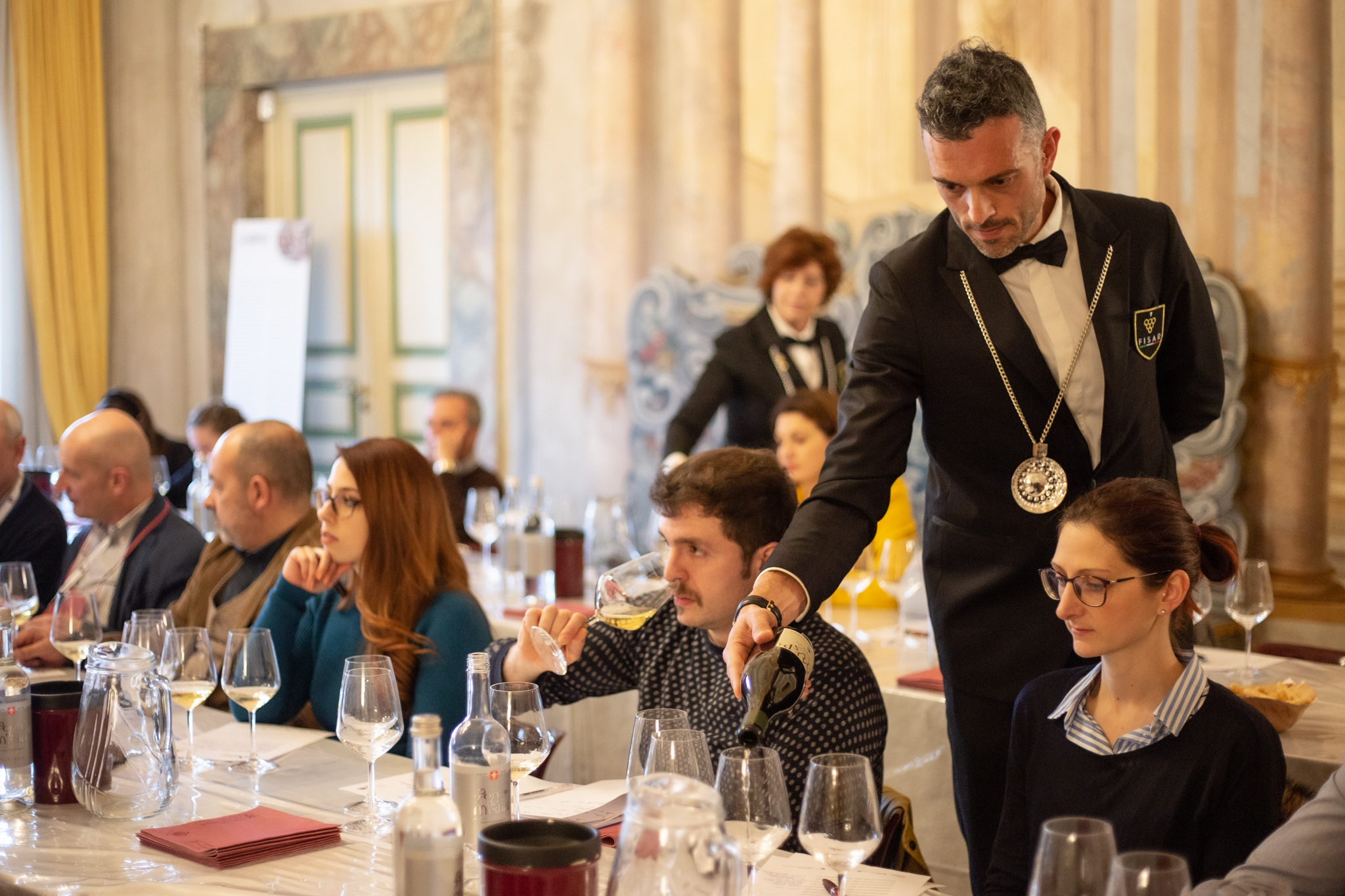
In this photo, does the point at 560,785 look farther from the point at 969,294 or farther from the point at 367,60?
the point at 367,60

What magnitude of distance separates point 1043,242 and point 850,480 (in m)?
0.45

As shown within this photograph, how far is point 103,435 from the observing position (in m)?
3.56

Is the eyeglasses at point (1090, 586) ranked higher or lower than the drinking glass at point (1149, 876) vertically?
higher

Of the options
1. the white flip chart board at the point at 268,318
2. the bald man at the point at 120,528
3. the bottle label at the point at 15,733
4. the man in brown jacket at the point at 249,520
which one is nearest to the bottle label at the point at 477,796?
the bottle label at the point at 15,733

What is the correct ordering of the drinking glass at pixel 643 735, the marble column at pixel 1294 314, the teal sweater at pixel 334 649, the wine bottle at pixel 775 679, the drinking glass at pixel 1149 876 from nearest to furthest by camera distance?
the drinking glass at pixel 1149 876 → the wine bottle at pixel 775 679 → the drinking glass at pixel 643 735 → the teal sweater at pixel 334 649 → the marble column at pixel 1294 314

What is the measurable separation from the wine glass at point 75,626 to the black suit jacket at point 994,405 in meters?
1.51

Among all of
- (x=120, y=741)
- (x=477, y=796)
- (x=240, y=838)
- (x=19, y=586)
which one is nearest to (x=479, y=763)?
(x=477, y=796)

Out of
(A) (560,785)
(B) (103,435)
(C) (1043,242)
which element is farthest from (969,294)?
(B) (103,435)

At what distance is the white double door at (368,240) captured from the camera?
7535 mm

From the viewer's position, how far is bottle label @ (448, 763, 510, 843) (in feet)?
5.44

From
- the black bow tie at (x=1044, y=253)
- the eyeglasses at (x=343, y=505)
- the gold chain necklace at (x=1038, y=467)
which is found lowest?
the eyeglasses at (x=343, y=505)

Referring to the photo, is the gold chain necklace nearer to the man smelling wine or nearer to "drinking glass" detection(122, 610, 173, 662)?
the man smelling wine

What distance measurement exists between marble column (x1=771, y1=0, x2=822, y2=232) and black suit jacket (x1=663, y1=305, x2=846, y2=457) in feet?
4.19

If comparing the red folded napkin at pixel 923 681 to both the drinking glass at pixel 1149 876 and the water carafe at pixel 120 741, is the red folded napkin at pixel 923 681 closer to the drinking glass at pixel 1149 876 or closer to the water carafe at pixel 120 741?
the water carafe at pixel 120 741
